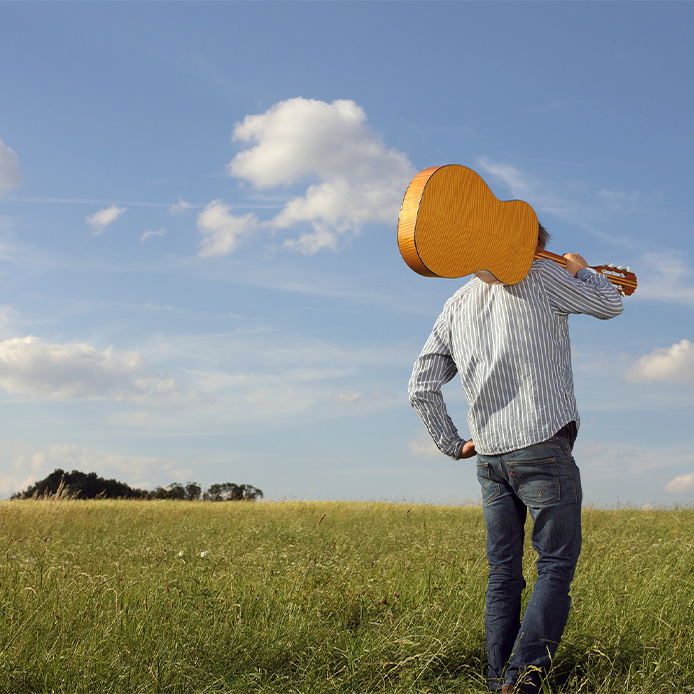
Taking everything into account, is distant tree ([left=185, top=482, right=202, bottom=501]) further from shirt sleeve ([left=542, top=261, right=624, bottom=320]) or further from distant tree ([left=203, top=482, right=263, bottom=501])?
shirt sleeve ([left=542, top=261, right=624, bottom=320])

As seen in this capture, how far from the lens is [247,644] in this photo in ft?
11.9

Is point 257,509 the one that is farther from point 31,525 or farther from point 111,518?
point 31,525

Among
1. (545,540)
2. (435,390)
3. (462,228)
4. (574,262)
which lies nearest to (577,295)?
(574,262)

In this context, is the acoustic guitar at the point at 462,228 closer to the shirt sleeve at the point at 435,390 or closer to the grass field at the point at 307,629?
the shirt sleeve at the point at 435,390

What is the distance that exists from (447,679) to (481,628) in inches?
21.1

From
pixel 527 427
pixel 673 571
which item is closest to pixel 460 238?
pixel 527 427

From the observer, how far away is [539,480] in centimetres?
314

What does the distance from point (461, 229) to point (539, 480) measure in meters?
1.32

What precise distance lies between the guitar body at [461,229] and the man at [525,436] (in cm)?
14

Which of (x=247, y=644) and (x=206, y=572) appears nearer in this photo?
(x=247, y=644)

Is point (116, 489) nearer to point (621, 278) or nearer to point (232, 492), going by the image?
point (232, 492)

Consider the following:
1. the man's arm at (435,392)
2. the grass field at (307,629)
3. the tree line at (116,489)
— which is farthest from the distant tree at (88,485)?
the man's arm at (435,392)

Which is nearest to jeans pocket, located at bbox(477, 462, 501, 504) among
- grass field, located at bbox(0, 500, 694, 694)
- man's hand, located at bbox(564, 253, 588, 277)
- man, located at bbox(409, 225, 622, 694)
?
man, located at bbox(409, 225, 622, 694)

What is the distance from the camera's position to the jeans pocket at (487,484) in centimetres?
339
